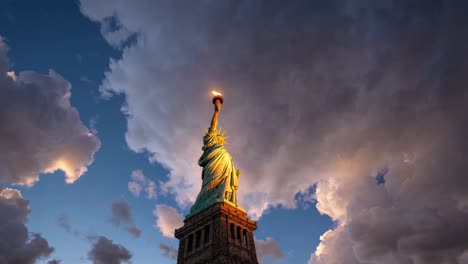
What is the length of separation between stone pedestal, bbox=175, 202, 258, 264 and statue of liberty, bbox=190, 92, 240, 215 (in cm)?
184

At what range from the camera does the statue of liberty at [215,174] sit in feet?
160

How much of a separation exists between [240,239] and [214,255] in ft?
16.4

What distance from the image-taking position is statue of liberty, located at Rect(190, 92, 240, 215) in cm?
4888

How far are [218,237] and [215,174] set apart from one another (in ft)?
36.5

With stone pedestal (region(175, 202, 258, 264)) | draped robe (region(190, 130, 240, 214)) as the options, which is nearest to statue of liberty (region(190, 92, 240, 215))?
draped robe (region(190, 130, 240, 214))

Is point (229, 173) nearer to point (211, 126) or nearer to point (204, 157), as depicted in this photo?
point (204, 157)

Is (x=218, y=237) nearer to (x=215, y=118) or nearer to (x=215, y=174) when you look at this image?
(x=215, y=174)

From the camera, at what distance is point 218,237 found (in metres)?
42.2

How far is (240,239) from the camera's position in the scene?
4478 centimetres

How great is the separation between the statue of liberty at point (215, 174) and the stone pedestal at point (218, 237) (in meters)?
1.84

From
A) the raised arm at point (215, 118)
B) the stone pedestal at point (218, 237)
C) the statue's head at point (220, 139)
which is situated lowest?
the stone pedestal at point (218, 237)

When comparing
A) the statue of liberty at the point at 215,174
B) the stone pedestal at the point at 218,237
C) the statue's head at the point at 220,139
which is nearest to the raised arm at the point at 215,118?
the statue of liberty at the point at 215,174

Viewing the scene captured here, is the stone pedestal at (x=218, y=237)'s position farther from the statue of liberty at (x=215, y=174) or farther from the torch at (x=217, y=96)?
the torch at (x=217, y=96)

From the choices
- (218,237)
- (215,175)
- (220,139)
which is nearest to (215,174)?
(215,175)
